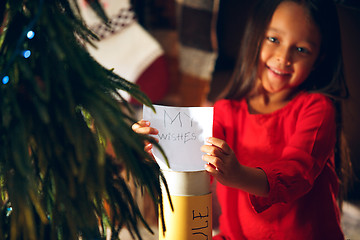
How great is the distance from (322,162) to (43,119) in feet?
2.32

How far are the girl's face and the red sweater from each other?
80 millimetres

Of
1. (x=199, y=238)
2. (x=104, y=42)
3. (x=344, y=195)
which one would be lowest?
(x=344, y=195)

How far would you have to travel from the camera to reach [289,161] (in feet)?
2.71

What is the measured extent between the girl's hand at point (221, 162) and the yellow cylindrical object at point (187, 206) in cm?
3

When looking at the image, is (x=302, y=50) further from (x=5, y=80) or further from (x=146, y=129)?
(x=5, y=80)

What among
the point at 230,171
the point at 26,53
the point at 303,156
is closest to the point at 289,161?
the point at 303,156

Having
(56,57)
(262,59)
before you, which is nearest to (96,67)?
(56,57)

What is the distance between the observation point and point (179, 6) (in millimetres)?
1534

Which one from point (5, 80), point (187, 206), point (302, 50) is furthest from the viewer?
point (302, 50)

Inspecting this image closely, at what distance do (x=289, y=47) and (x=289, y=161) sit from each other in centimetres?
29

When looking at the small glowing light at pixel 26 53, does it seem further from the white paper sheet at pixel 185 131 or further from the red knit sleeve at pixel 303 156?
the red knit sleeve at pixel 303 156

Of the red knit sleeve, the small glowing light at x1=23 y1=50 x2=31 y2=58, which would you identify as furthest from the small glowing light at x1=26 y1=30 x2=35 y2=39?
the red knit sleeve

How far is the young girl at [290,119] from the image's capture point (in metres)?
0.90

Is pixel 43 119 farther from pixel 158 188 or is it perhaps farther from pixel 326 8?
pixel 326 8
